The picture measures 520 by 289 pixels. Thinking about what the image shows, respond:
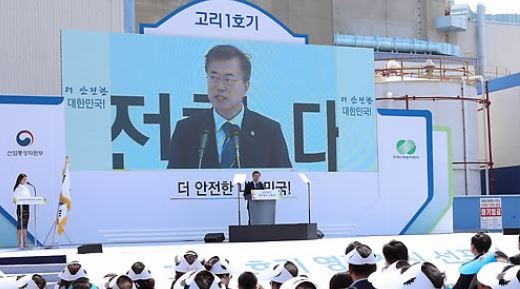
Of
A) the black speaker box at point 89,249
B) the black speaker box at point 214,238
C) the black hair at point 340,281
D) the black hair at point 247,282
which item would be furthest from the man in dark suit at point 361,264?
the black speaker box at point 214,238

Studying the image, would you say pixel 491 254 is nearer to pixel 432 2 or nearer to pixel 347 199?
pixel 347 199

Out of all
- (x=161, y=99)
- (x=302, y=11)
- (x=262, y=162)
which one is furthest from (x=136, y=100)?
(x=302, y=11)

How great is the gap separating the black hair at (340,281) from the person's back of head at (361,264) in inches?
5.4

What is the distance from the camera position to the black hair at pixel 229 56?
18812 mm

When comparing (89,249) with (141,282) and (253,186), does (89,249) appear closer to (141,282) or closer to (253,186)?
(253,186)

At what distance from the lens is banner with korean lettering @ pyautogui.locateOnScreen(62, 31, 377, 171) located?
1780 centimetres

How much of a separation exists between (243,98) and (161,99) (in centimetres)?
184

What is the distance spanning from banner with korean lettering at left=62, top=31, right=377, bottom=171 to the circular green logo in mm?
768

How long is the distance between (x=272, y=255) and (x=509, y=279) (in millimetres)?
10252

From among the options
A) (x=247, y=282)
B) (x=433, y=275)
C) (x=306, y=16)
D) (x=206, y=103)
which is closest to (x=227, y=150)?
(x=206, y=103)

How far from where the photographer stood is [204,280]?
433 centimetres

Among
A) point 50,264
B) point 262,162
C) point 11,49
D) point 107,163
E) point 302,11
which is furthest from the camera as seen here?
point 302,11

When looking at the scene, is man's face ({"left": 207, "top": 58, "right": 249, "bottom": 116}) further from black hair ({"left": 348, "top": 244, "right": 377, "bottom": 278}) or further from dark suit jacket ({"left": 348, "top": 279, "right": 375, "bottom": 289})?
dark suit jacket ({"left": 348, "top": 279, "right": 375, "bottom": 289})

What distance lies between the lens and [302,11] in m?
41.0
